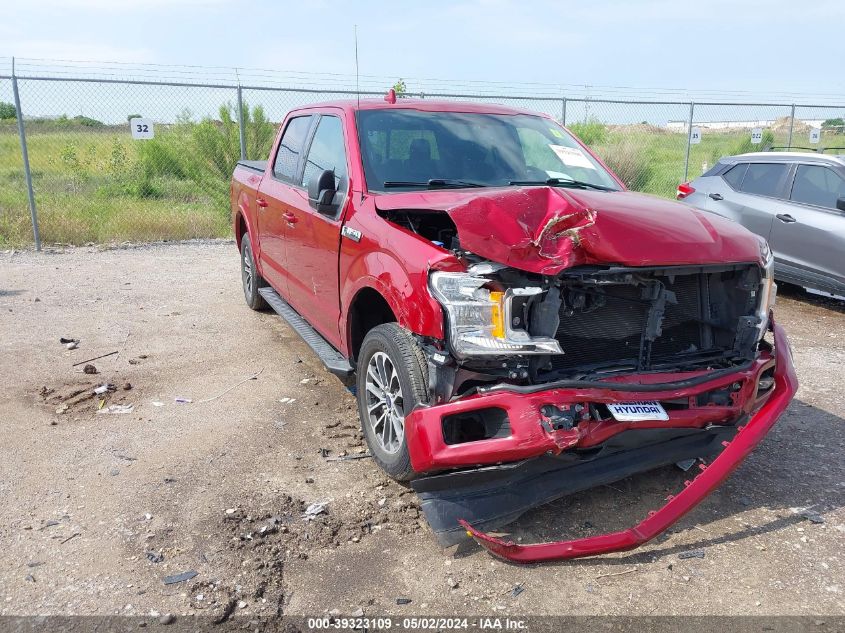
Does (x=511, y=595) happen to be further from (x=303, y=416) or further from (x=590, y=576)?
(x=303, y=416)

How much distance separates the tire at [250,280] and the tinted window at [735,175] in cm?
578

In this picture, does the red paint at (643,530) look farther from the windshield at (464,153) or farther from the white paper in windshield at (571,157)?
the white paper in windshield at (571,157)

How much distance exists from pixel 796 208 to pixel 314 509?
6.69m

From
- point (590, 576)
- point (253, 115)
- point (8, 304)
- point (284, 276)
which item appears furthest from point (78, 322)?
point (253, 115)

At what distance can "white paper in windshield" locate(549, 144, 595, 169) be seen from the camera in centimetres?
481

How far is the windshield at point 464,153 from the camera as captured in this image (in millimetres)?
4305

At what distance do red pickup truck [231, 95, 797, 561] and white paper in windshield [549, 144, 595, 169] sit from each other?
0.81m

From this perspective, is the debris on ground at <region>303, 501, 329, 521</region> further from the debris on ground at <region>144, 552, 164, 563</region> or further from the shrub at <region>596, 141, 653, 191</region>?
the shrub at <region>596, 141, 653, 191</region>

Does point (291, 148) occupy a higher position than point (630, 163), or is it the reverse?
point (291, 148)

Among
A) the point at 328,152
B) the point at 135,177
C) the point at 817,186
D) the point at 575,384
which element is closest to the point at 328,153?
the point at 328,152

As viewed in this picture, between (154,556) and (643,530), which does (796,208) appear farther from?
(154,556)

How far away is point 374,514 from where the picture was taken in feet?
11.6

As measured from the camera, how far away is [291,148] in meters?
5.71

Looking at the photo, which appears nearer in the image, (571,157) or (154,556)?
(154,556)
